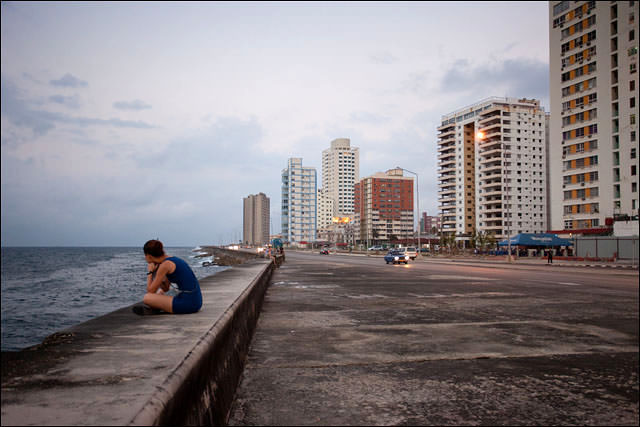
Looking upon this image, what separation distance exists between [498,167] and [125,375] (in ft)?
379

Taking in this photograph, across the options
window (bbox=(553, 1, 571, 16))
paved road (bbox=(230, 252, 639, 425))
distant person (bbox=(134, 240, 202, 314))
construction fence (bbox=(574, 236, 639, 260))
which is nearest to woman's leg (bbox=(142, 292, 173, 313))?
distant person (bbox=(134, 240, 202, 314))

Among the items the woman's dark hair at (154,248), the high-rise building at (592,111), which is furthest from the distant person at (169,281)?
the high-rise building at (592,111)

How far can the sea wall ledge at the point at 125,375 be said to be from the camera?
6.63 feet

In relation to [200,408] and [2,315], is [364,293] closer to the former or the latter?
[200,408]

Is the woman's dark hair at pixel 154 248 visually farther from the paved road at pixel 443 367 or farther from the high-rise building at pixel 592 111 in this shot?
the high-rise building at pixel 592 111

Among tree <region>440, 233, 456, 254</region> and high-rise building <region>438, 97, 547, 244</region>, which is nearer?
tree <region>440, 233, 456, 254</region>

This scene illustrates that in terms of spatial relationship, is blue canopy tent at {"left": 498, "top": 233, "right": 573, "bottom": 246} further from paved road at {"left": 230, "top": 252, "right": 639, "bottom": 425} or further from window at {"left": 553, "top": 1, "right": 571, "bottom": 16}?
window at {"left": 553, "top": 1, "right": 571, "bottom": 16}

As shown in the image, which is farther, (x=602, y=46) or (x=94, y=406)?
(x=602, y=46)

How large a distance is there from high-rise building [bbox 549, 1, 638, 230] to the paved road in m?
65.9

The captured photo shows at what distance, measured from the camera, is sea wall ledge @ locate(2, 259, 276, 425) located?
202 centimetres

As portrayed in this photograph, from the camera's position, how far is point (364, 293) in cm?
1459

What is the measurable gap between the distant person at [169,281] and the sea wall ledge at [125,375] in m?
0.65

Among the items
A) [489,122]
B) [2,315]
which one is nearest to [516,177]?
[489,122]

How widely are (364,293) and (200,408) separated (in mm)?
11913
